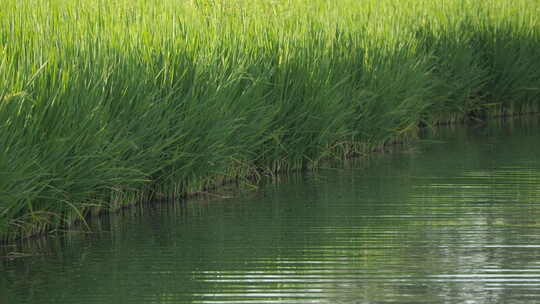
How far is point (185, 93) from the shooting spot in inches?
391

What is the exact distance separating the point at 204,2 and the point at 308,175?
86.9 inches

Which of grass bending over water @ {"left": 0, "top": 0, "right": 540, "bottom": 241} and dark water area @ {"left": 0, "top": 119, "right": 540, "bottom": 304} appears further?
grass bending over water @ {"left": 0, "top": 0, "right": 540, "bottom": 241}

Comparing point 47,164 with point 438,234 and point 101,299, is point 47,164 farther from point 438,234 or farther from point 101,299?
point 438,234

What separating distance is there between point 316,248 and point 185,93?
2.61m

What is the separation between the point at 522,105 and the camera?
17.3 m

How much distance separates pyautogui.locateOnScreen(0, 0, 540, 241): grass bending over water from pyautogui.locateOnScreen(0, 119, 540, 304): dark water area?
33cm

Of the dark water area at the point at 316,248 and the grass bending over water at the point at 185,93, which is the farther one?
the grass bending over water at the point at 185,93

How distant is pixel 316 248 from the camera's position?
7.72 m

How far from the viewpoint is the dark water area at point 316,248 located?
6542 millimetres

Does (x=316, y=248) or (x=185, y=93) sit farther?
(x=185, y=93)

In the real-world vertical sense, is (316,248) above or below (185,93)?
below

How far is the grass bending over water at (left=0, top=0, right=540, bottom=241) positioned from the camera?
26.7ft

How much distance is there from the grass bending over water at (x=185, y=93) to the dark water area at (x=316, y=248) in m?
0.33

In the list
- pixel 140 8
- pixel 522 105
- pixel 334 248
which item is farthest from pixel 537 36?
pixel 334 248
